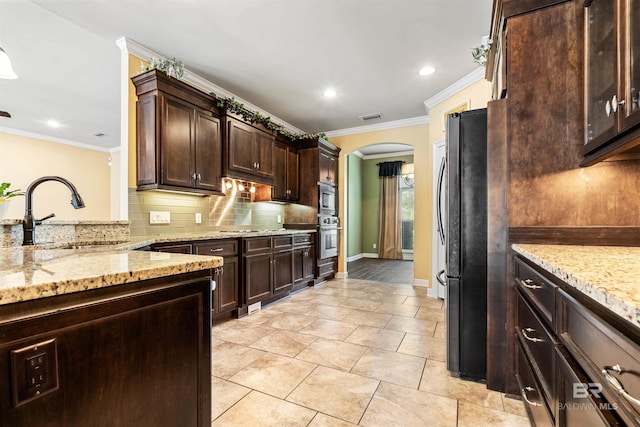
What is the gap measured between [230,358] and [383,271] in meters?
4.20

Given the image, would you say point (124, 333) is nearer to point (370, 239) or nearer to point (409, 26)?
point (409, 26)

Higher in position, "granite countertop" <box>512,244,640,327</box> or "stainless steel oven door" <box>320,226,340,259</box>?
"granite countertop" <box>512,244,640,327</box>

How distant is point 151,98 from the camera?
266cm

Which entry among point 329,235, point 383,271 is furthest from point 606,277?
point 383,271

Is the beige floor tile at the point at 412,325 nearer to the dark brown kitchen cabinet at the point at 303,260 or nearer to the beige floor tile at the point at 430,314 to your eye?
the beige floor tile at the point at 430,314

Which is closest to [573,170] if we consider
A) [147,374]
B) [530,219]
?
[530,219]

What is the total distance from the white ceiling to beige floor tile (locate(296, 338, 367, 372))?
2.77 metres

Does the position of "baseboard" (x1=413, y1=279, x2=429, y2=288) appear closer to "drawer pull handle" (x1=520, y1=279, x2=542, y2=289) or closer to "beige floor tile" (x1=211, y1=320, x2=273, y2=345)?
"beige floor tile" (x1=211, y1=320, x2=273, y2=345)

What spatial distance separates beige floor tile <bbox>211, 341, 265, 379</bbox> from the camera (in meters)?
2.05

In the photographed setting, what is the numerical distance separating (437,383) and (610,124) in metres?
1.70

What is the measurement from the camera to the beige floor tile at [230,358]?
2.05 meters

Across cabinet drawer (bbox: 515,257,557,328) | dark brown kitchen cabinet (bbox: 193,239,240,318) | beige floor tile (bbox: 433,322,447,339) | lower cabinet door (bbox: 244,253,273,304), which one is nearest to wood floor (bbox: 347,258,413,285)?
beige floor tile (bbox: 433,322,447,339)

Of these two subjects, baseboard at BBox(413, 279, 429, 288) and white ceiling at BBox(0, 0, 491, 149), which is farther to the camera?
baseboard at BBox(413, 279, 429, 288)

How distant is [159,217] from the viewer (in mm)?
2973
